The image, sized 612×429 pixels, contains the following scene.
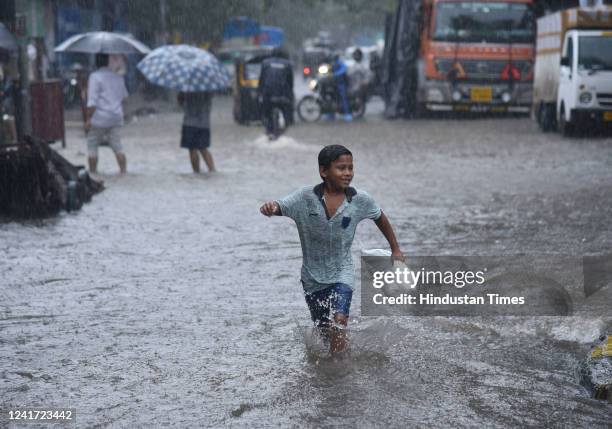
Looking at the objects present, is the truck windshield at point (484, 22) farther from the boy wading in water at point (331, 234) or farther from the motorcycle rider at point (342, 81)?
the boy wading in water at point (331, 234)

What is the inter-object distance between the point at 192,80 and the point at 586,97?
8591mm

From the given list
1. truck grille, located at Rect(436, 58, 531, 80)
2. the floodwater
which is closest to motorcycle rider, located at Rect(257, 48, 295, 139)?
truck grille, located at Rect(436, 58, 531, 80)

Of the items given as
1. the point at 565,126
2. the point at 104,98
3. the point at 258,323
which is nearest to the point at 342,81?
the point at 565,126

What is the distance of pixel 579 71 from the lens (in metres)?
19.8

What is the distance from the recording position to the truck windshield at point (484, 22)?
25297mm

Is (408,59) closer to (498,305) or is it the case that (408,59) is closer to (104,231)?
(104,231)

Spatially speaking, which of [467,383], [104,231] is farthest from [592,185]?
[467,383]

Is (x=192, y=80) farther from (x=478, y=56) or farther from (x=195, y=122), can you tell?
(x=478, y=56)

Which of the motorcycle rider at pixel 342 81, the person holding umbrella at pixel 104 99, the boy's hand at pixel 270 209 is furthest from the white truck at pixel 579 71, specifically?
the boy's hand at pixel 270 209

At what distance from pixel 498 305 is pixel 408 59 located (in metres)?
21.9

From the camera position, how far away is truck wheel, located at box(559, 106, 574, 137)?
67.5 ft

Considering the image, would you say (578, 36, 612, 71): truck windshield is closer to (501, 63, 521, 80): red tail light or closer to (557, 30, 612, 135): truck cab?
(557, 30, 612, 135): truck cab

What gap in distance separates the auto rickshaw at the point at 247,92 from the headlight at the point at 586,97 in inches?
357

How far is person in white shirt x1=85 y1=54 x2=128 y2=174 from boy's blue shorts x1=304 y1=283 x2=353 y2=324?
366 inches
